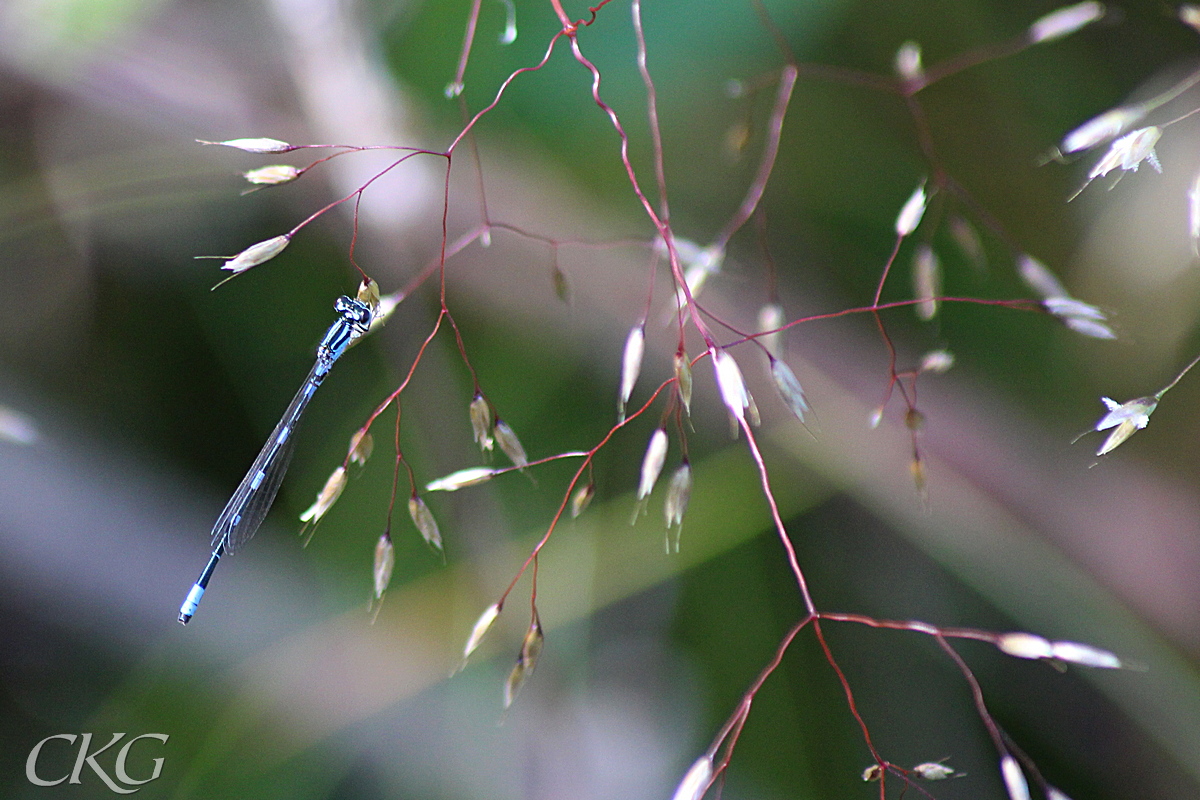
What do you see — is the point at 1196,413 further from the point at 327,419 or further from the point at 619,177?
the point at 327,419

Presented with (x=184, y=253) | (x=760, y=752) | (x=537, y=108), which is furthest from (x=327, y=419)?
(x=760, y=752)

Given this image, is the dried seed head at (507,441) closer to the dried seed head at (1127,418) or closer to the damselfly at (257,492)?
the damselfly at (257,492)

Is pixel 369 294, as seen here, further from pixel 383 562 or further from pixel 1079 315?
pixel 1079 315

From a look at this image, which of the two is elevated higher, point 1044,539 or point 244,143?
point 244,143

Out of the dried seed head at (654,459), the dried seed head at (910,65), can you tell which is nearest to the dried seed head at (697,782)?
the dried seed head at (654,459)

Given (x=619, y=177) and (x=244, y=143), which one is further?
(x=619, y=177)

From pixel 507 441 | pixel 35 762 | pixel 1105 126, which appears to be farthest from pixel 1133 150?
pixel 35 762

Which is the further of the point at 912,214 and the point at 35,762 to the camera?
the point at 35,762
